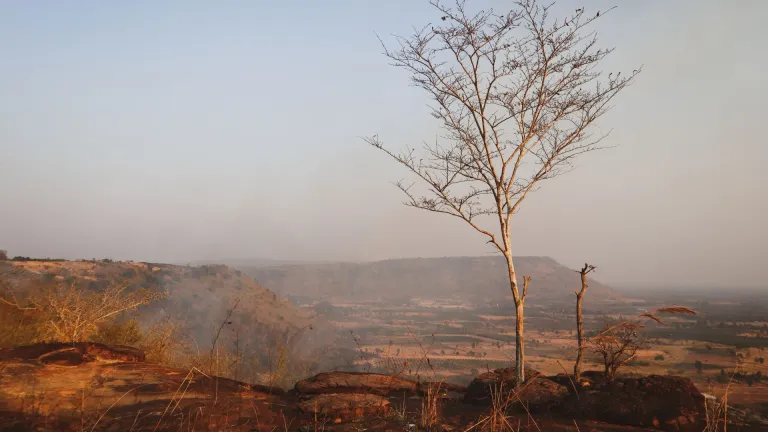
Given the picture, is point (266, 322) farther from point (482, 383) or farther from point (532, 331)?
point (482, 383)

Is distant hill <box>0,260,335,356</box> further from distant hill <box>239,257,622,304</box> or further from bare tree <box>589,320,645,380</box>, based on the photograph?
distant hill <box>239,257,622,304</box>

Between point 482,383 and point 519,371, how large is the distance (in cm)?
79

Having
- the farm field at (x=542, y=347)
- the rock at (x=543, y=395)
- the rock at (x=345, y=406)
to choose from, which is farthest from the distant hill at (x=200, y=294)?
the rock at (x=543, y=395)

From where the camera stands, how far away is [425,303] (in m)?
81.6

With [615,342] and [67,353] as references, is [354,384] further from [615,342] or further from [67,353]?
[67,353]

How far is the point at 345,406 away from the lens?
19.6ft

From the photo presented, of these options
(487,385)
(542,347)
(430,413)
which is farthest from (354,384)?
(542,347)

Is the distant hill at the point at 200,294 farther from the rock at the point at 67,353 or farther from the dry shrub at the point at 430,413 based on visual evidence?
the dry shrub at the point at 430,413

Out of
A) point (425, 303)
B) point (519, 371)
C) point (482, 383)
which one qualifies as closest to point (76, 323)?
point (482, 383)

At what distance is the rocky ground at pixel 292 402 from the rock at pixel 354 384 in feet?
0.06

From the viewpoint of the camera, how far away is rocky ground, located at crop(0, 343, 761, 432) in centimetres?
512

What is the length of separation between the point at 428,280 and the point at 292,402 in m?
92.4

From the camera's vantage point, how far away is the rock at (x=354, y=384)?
7145 mm

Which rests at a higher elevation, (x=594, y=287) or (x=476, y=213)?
(x=476, y=213)
